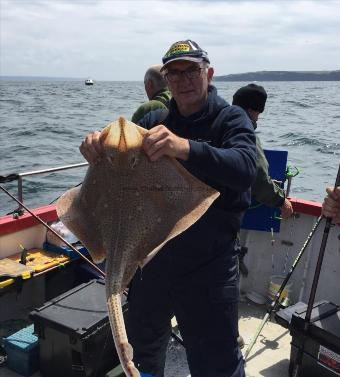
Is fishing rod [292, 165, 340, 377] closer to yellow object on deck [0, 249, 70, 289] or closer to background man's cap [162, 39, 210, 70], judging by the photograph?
background man's cap [162, 39, 210, 70]

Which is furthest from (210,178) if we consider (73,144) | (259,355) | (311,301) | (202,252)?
(73,144)

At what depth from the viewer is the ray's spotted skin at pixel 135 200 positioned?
2.34 m

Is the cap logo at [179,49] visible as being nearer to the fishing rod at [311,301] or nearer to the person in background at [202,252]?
the person in background at [202,252]

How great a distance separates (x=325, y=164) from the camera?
19.4m

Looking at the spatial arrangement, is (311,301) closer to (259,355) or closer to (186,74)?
(259,355)

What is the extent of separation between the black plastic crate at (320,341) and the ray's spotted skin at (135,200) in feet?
6.92

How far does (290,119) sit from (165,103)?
30.5 metres

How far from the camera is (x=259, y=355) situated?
4.71 m

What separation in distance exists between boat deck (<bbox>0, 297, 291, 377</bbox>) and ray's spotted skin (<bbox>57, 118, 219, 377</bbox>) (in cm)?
185

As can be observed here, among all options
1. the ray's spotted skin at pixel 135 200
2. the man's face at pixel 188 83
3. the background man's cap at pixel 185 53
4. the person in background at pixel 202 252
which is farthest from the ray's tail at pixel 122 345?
the background man's cap at pixel 185 53

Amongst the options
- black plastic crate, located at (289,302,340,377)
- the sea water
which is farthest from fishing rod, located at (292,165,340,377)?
the sea water

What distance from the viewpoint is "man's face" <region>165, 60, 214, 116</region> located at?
279cm

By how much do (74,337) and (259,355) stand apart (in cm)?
198

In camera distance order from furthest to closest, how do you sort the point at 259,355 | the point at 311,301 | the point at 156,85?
1. the point at 156,85
2. the point at 259,355
3. the point at 311,301
